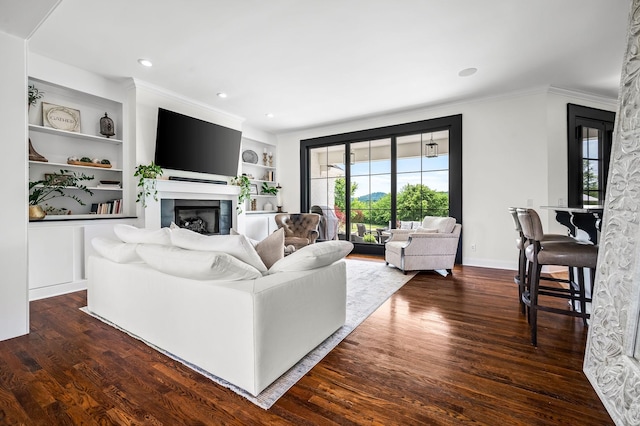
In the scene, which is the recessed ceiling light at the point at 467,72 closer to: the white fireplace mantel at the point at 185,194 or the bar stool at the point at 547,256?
the bar stool at the point at 547,256

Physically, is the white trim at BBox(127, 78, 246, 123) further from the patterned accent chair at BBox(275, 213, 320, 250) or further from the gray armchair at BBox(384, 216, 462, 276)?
the gray armchair at BBox(384, 216, 462, 276)

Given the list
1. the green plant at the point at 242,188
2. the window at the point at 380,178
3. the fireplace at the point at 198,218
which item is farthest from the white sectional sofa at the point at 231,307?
the window at the point at 380,178

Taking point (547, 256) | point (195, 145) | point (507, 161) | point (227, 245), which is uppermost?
point (195, 145)

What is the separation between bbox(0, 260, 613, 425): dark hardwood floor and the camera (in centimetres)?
134

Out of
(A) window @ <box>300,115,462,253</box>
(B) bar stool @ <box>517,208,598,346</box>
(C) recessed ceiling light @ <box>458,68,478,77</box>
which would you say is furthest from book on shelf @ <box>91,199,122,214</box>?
(C) recessed ceiling light @ <box>458,68,478,77</box>

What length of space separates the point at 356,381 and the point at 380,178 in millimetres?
4465

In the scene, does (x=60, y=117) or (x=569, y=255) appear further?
(x=60, y=117)

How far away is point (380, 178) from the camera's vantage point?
5.66 m

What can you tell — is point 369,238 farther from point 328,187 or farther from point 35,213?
point 35,213

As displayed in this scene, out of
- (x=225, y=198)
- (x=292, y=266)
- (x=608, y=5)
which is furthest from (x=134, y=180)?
(x=608, y=5)

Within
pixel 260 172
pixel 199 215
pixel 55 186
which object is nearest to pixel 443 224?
pixel 199 215

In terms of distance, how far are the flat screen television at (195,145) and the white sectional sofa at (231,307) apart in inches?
89.9

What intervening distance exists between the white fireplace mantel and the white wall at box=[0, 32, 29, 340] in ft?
5.74

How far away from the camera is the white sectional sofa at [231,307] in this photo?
4.89 feet
